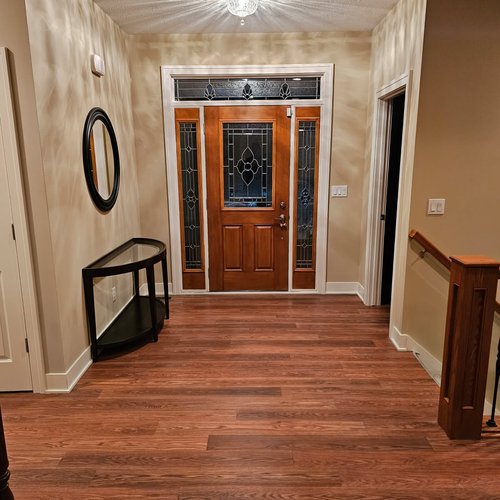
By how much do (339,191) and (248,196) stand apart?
997 millimetres

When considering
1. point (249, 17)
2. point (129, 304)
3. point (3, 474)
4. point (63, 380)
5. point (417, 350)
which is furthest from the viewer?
point (129, 304)

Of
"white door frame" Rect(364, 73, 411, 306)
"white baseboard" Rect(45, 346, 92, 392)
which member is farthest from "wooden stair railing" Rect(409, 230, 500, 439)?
"white baseboard" Rect(45, 346, 92, 392)

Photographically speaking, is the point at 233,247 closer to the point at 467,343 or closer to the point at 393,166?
the point at 393,166

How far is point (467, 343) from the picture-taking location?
7.12ft

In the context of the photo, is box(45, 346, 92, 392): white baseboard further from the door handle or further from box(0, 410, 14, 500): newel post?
the door handle

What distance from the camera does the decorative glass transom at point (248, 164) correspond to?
441 centimetres

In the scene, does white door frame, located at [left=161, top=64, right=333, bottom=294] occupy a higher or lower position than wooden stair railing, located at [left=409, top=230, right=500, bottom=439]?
higher

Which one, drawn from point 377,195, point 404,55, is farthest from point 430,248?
point 404,55

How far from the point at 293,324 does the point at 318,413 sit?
1410 mm

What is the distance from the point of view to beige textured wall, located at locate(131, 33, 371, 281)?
418 cm

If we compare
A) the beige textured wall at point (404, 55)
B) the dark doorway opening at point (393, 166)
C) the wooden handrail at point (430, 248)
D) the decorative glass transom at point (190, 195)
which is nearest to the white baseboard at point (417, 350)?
the beige textured wall at point (404, 55)

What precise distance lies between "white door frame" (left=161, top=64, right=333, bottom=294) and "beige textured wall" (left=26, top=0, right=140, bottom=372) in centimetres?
79

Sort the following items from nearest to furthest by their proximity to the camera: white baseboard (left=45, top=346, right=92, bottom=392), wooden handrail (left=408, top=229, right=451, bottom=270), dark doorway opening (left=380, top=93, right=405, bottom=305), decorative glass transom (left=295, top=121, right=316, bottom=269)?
1. white baseboard (left=45, top=346, right=92, bottom=392)
2. wooden handrail (left=408, top=229, right=451, bottom=270)
3. dark doorway opening (left=380, top=93, right=405, bottom=305)
4. decorative glass transom (left=295, top=121, right=316, bottom=269)

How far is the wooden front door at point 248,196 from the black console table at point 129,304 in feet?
2.95
